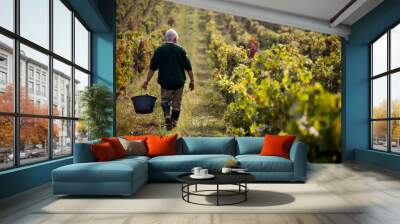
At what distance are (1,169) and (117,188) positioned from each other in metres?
1.45

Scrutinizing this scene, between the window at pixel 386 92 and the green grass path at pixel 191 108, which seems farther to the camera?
the green grass path at pixel 191 108

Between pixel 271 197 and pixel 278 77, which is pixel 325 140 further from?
pixel 271 197

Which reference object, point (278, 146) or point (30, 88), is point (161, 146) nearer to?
point (278, 146)

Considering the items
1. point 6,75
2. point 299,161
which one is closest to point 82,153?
point 6,75

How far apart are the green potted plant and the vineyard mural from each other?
76cm

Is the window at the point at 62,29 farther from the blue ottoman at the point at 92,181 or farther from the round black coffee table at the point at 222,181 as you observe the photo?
the round black coffee table at the point at 222,181

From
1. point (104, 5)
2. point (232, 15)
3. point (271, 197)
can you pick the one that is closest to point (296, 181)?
point (271, 197)

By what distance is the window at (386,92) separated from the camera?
798 cm

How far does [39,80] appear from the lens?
19.6 ft

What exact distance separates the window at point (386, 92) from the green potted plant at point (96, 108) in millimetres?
5862

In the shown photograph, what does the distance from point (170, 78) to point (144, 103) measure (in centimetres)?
82

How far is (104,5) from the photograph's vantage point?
895 centimetres

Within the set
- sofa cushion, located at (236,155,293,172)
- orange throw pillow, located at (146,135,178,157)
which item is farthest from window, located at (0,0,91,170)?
sofa cushion, located at (236,155,293,172)

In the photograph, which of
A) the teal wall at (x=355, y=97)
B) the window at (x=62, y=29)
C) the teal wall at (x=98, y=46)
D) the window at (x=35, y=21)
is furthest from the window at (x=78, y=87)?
the teal wall at (x=355, y=97)
